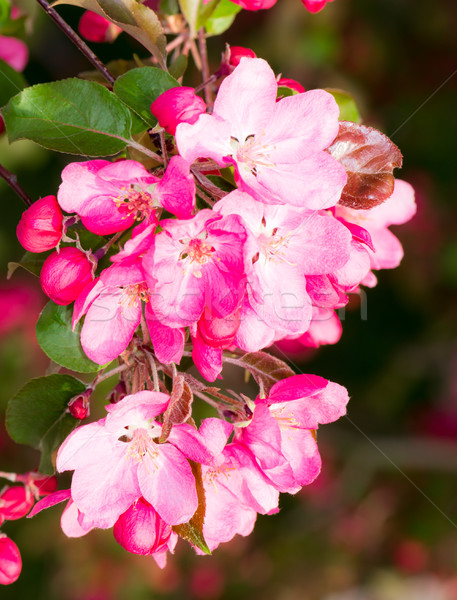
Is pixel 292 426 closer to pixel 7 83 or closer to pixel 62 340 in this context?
pixel 62 340

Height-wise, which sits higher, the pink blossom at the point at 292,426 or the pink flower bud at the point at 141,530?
the pink blossom at the point at 292,426

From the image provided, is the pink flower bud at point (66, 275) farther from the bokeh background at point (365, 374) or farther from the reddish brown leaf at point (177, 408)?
the bokeh background at point (365, 374)

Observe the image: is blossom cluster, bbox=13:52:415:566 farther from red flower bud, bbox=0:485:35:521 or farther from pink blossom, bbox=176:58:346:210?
red flower bud, bbox=0:485:35:521

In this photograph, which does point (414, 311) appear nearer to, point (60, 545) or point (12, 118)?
point (60, 545)

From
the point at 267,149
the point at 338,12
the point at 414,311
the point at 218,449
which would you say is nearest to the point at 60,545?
the point at 414,311

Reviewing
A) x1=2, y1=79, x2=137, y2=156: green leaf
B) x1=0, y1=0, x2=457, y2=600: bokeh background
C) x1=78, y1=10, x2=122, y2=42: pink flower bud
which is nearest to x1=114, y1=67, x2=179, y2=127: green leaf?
x1=2, y1=79, x2=137, y2=156: green leaf

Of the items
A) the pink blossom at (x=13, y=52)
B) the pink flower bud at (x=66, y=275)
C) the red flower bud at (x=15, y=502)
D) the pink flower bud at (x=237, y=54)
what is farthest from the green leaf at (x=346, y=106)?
the red flower bud at (x=15, y=502)

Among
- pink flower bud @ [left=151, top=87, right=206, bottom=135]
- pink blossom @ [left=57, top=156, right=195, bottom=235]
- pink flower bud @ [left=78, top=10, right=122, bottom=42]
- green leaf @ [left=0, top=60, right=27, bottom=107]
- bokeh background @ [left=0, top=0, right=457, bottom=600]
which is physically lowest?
bokeh background @ [left=0, top=0, right=457, bottom=600]
